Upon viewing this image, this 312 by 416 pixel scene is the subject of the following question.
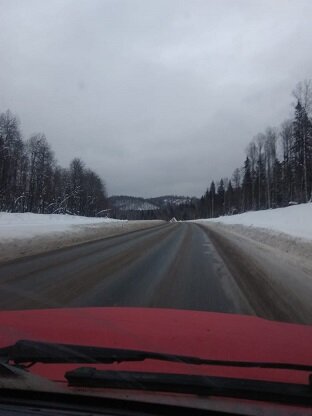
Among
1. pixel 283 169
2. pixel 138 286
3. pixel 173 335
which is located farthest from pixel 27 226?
pixel 283 169

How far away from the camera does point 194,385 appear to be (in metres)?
2.41

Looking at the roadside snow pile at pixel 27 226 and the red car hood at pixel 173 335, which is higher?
the roadside snow pile at pixel 27 226

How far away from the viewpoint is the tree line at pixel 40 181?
259ft

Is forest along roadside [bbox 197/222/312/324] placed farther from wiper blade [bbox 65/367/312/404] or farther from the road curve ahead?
wiper blade [bbox 65/367/312/404]

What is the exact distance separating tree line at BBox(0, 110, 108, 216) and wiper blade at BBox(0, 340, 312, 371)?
7228 cm

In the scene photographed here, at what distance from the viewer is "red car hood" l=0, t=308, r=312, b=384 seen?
2.80 m

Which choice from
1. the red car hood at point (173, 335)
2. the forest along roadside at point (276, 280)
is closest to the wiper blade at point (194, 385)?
the red car hood at point (173, 335)

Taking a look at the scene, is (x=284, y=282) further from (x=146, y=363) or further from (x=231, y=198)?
(x=231, y=198)

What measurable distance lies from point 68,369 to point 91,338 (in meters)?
0.90

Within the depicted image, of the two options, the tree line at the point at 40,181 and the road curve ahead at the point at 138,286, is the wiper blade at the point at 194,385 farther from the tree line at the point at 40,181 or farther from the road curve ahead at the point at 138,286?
the tree line at the point at 40,181

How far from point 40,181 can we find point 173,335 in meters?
91.4

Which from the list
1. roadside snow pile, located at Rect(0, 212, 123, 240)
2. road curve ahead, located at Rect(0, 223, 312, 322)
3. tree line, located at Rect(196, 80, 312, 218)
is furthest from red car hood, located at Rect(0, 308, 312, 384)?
tree line, located at Rect(196, 80, 312, 218)

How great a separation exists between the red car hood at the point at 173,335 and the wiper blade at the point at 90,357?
0.07 m

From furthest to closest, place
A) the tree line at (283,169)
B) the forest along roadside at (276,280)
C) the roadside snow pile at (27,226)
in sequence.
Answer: the tree line at (283,169), the roadside snow pile at (27,226), the forest along roadside at (276,280)
